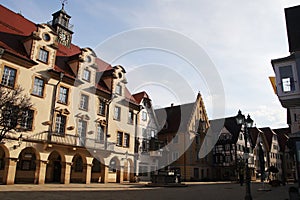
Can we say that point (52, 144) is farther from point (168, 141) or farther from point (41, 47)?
point (168, 141)

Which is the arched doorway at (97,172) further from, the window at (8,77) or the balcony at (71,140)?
the window at (8,77)

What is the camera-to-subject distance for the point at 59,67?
30109mm

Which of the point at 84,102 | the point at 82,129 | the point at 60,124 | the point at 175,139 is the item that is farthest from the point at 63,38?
the point at 175,139

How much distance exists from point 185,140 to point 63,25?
2925cm

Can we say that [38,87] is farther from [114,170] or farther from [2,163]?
[114,170]

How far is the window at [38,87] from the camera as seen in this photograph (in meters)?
26.4

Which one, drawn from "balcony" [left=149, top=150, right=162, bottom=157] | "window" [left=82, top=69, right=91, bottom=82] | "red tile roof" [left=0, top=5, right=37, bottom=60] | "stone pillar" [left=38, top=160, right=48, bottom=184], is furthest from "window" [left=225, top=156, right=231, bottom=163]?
"red tile roof" [left=0, top=5, right=37, bottom=60]

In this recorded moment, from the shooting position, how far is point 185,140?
172ft

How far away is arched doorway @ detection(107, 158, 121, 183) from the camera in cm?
3475

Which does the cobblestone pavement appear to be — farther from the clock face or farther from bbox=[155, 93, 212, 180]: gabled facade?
bbox=[155, 93, 212, 180]: gabled facade

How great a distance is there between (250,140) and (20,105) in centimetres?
6423

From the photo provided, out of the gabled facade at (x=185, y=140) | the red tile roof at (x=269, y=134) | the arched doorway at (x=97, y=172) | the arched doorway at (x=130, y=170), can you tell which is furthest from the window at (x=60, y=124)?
the red tile roof at (x=269, y=134)

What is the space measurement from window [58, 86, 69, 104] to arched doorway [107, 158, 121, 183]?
10.2m

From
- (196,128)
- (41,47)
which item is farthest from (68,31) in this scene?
(196,128)
